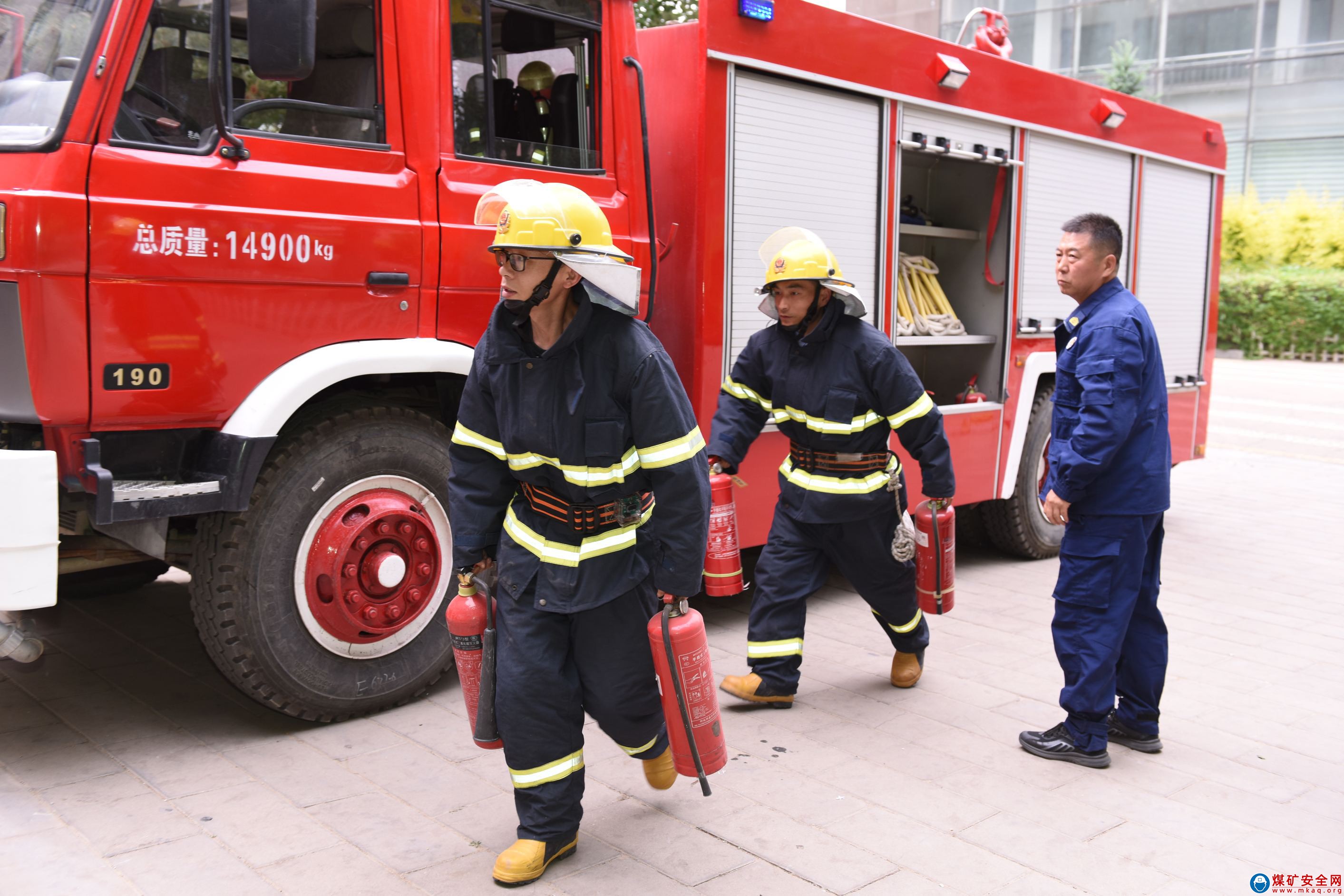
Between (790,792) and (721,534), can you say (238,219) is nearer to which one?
(721,534)

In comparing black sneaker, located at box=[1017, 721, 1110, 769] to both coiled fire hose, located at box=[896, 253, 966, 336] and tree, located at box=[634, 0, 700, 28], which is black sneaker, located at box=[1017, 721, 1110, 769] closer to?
coiled fire hose, located at box=[896, 253, 966, 336]

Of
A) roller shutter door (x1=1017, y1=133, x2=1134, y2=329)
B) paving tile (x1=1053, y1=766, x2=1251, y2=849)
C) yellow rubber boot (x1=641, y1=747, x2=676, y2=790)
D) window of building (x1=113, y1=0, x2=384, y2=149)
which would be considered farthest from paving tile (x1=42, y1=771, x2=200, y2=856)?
roller shutter door (x1=1017, y1=133, x2=1134, y2=329)

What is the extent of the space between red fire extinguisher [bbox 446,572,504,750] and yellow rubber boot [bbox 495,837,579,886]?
282 millimetres

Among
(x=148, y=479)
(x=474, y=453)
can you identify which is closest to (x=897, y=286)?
(x=474, y=453)

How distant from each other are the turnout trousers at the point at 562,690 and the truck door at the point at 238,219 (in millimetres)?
1310

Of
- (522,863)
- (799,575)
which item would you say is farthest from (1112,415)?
(522,863)

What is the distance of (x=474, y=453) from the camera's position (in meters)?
3.26

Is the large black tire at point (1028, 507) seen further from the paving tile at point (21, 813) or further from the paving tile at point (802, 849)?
the paving tile at point (21, 813)

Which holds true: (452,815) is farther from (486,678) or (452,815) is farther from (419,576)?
(419,576)

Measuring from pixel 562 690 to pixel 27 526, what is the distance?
5.19 feet

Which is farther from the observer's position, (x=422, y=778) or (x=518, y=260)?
(x=422, y=778)

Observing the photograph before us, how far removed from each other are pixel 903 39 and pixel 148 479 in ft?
13.8

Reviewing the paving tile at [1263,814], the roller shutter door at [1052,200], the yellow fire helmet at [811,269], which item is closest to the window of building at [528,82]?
the yellow fire helmet at [811,269]

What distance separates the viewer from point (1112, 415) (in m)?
3.86
